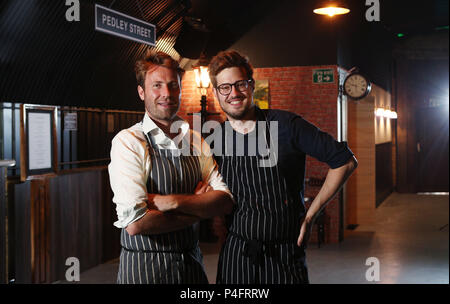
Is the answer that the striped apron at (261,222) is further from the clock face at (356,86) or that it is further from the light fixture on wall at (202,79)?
the clock face at (356,86)

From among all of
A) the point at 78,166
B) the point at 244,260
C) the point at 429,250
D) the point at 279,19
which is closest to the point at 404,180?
the point at 429,250

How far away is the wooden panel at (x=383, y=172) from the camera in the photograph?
404 inches

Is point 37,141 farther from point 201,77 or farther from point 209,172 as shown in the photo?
point 209,172

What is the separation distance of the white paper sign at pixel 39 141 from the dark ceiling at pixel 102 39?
161mm

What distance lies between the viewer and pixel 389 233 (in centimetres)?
765

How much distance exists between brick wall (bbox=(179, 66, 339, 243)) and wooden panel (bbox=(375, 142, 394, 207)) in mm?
3336

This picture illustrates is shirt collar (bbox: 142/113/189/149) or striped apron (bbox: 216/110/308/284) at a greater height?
shirt collar (bbox: 142/113/189/149)

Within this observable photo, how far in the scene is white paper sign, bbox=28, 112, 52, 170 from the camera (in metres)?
4.83

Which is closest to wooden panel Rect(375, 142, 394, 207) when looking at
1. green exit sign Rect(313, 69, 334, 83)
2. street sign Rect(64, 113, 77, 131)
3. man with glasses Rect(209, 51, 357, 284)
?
green exit sign Rect(313, 69, 334, 83)

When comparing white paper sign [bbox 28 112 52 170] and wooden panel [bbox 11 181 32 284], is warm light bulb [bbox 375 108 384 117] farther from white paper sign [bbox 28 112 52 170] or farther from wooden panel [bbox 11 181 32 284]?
wooden panel [bbox 11 181 32 284]

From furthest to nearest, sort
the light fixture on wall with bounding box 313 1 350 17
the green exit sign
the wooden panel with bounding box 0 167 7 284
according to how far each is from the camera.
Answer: the green exit sign
the wooden panel with bounding box 0 167 7 284
the light fixture on wall with bounding box 313 1 350 17

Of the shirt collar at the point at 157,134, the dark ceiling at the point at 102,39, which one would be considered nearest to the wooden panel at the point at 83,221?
the dark ceiling at the point at 102,39

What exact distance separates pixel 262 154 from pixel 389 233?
20.0ft
